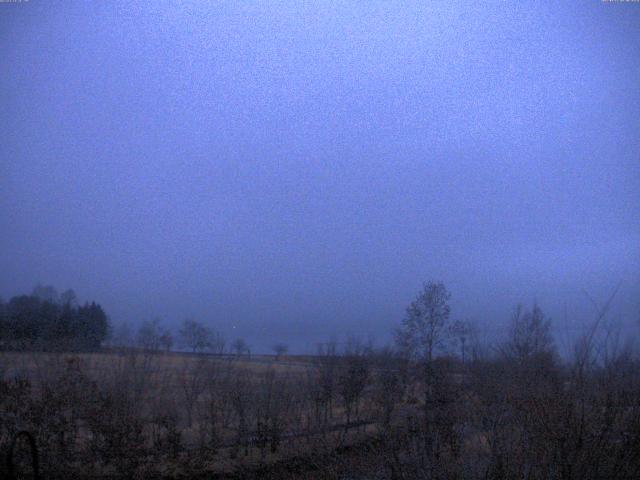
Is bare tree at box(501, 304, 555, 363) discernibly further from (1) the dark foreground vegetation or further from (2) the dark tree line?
(2) the dark tree line

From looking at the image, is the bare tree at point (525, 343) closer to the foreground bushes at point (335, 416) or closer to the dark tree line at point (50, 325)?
the foreground bushes at point (335, 416)

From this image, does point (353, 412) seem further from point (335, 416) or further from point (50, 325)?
point (50, 325)

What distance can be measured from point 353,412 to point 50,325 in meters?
15.6

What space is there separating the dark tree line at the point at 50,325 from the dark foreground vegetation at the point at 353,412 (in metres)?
0.97

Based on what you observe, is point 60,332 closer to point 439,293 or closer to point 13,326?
point 13,326

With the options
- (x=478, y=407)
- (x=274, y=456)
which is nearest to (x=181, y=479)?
(x=274, y=456)

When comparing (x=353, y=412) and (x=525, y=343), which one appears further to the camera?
(x=353, y=412)

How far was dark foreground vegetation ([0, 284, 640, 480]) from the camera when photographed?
6.81 m

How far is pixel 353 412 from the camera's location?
27203 mm

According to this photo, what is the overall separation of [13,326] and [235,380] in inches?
407

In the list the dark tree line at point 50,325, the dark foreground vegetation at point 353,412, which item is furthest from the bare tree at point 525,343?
the dark tree line at point 50,325

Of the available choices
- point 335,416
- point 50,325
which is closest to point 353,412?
point 335,416

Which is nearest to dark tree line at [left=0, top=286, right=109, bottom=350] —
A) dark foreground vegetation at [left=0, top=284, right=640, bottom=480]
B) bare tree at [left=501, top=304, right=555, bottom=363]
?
dark foreground vegetation at [left=0, top=284, right=640, bottom=480]

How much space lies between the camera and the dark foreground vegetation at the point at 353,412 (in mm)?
6809
